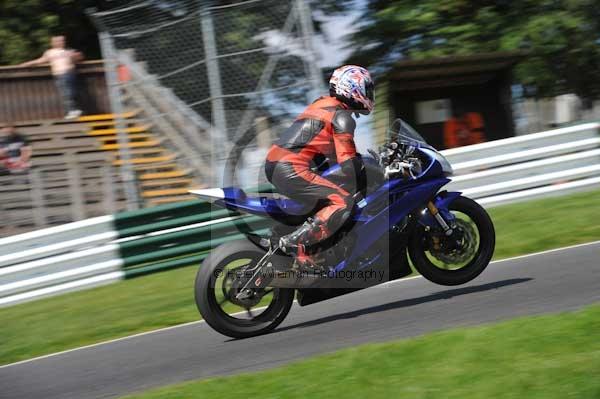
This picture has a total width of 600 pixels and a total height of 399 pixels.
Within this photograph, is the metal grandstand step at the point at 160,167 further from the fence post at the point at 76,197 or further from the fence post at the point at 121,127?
the fence post at the point at 76,197

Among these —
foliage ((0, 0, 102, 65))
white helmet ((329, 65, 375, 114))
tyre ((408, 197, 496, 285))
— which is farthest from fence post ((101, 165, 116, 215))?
foliage ((0, 0, 102, 65))

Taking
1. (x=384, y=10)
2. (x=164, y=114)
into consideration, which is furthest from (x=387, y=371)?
(x=384, y=10)

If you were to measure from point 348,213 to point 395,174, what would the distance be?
442 millimetres

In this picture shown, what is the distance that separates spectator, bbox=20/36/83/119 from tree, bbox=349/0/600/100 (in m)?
4.90

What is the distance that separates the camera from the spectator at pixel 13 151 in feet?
43.8

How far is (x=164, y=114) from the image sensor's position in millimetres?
11945

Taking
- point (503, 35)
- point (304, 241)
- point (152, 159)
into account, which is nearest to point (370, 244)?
point (304, 241)

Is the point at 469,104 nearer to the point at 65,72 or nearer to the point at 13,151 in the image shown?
the point at 65,72

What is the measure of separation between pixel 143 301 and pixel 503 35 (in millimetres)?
9090

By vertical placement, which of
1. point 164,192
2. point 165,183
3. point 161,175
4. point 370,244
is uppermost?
point 161,175

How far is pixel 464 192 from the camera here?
435 inches

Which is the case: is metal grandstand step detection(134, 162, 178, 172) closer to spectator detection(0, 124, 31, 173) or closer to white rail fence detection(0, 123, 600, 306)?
white rail fence detection(0, 123, 600, 306)

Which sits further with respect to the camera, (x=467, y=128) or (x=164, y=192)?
(x=467, y=128)

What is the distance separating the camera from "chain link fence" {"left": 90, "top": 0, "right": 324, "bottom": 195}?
1093cm
